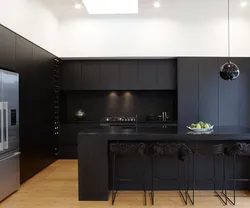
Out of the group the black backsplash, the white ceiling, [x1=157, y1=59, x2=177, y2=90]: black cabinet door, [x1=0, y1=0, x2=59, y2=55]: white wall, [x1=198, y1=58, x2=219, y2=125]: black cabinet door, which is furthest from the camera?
the black backsplash

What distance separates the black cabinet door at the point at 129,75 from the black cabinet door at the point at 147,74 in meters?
0.12

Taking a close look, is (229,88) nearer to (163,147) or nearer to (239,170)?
(239,170)

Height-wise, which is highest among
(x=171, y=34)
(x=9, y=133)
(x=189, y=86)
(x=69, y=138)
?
(x=171, y=34)

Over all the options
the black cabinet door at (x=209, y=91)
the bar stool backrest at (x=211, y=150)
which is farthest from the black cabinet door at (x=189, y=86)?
the bar stool backrest at (x=211, y=150)

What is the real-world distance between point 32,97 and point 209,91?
402cm

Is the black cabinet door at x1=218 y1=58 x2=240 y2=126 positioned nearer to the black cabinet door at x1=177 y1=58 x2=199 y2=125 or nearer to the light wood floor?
the black cabinet door at x1=177 y1=58 x2=199 y2=125

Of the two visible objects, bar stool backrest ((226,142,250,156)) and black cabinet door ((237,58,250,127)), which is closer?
bar stool backrest ((226,142,250,156))

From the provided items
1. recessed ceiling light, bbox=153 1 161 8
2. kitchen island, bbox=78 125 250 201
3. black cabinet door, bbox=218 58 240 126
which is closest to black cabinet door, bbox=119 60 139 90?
recessed ceiling light, bbox=153 1 161 8

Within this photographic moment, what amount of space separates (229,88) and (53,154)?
175 inches

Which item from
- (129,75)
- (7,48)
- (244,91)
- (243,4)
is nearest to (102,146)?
(7,48)

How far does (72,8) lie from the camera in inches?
263

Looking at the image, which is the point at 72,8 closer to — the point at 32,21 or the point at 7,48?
the point at 32,21

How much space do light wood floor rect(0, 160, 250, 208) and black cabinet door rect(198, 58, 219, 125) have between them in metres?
2.67

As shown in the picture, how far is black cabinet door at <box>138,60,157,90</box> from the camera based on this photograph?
23.4 feet
